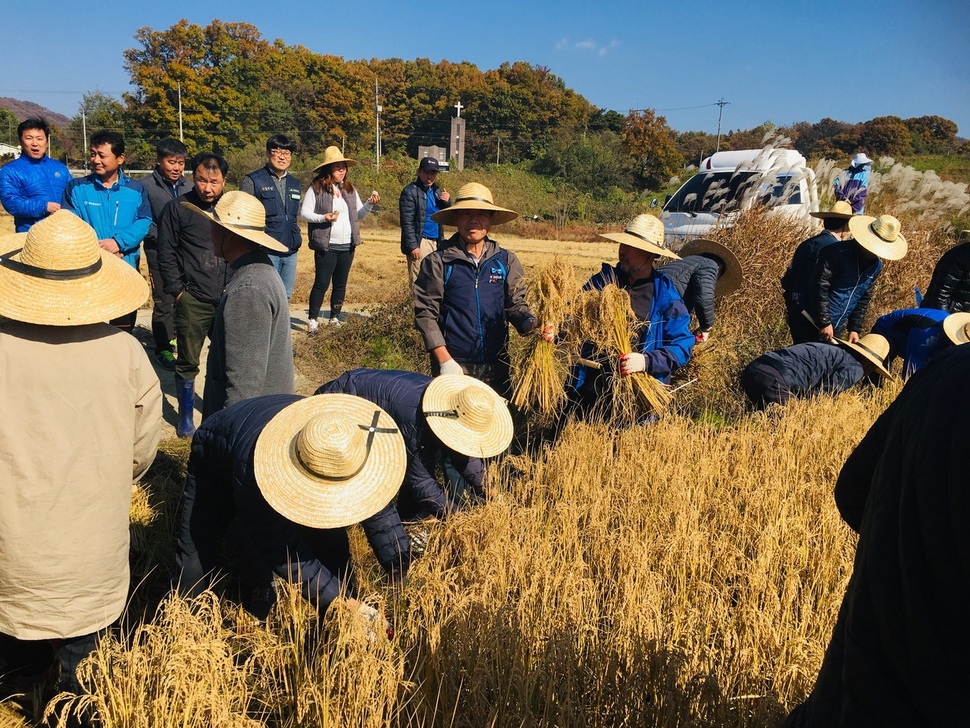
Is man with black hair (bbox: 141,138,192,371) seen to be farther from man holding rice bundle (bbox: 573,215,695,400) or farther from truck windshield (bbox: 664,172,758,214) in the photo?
truck windshield (bbox: 664,172,758,214)

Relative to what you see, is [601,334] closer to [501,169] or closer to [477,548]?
[477,548]

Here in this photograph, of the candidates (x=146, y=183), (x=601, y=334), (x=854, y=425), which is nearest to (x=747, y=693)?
(x=601, y=334)

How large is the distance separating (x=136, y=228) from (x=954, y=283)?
635 centimetres

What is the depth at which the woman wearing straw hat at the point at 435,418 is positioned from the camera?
3449mm

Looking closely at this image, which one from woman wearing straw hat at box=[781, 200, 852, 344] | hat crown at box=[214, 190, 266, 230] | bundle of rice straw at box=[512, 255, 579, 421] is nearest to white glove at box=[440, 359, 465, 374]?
bundle of rice straw at box=[512, 255, 579, 421]

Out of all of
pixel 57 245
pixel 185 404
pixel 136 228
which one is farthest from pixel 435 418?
pixel 136 228

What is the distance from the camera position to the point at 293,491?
2.57 m

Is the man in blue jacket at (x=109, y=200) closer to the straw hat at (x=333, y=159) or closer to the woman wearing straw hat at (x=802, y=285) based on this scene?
the straw hat at (x=333, y=159)

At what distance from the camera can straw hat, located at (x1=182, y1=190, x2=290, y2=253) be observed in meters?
3.63

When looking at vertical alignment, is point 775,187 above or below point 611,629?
above

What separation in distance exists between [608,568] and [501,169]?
137ft

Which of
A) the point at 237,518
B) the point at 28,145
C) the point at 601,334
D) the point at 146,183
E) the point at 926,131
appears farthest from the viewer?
the point at 926,131

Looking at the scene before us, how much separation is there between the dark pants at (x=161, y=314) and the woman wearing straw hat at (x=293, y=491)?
3.35m

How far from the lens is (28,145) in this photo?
18.9 ft
